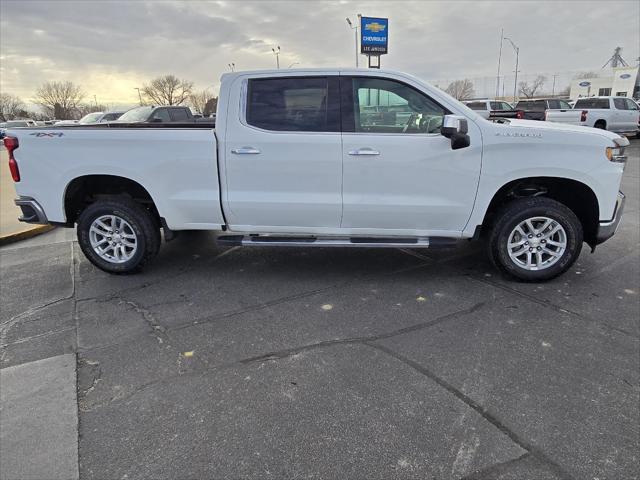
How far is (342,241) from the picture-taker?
441 cm

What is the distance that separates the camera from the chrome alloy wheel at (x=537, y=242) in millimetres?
4316

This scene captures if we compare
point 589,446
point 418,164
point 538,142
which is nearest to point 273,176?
point 418,164

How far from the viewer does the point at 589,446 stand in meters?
2.32

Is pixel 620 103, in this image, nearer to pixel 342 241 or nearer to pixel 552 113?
pixel 552 113

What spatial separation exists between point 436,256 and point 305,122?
7.47ft

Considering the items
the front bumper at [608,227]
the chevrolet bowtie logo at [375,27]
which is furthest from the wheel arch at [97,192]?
the chevrolet bowtie logo at [375,27]

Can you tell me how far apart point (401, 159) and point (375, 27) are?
108 feet

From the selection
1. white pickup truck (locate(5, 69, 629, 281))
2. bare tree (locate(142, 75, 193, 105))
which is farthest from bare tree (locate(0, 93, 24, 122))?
white pickup truck (locate(5, 69, 629, 281))

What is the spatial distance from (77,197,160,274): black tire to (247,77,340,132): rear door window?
60.1 inches

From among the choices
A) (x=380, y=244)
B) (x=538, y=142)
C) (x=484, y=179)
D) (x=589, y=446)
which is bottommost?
(x=589, y=446)

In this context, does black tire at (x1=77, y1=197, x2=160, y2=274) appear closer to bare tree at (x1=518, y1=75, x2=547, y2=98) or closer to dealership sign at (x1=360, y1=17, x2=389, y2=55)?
dealership sign at (x1=360, y1=17, x2=389, y2=55)

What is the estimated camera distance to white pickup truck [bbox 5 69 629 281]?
13.5 feet

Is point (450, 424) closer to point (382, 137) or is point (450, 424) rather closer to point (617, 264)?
point (382, 137)

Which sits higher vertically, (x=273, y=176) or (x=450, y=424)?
(x=273, y=176)
